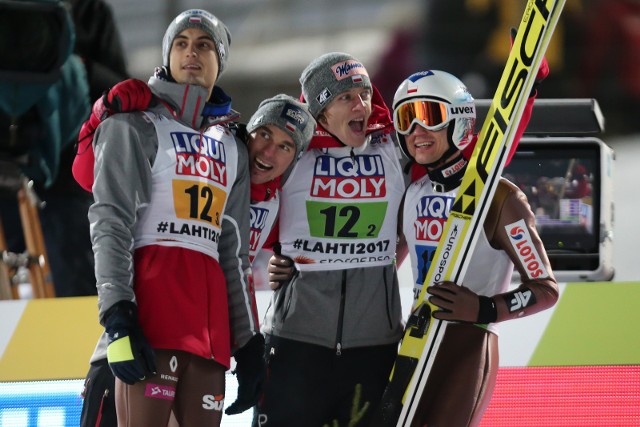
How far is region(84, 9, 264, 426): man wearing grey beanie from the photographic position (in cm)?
279

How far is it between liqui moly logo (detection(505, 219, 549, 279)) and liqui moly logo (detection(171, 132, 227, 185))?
2.44ft

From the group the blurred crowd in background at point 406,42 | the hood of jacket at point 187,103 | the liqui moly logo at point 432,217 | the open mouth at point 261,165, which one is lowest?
the blurred crowd in background at point 406,42

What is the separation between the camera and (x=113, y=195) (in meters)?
2.83

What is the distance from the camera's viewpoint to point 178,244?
9.53ft

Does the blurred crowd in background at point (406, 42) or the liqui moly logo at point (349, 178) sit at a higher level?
the liqui moly logo at point (349, 178)

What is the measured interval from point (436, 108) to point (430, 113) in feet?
0.07

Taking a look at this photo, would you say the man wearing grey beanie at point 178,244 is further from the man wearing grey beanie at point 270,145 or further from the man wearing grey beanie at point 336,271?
the man wearing grey beanie at point 336,271

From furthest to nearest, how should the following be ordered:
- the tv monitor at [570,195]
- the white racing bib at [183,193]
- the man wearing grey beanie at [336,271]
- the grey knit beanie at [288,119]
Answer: the tv monitor at [570,195] → the man wearing grey beanie at [336,271] → the grey knit beanie at [288,119] → the white racing bib at [183,193]

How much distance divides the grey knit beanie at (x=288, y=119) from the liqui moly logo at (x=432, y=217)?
0.36m

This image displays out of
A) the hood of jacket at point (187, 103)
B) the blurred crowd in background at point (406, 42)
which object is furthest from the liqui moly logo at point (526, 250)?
the blurred crowd in background at point (406, 42)

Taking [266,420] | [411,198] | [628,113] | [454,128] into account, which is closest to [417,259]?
[411,198]

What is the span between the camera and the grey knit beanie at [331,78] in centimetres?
326

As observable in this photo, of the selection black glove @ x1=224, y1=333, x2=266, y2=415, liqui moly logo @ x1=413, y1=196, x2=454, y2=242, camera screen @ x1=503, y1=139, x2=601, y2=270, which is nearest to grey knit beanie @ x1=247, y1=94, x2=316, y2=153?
liqui moly logo @ x1=413, y1=196, x2=454, y2=242

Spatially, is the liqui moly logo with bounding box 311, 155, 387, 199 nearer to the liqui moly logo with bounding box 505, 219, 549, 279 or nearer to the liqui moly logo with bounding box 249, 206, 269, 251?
the liqui moly logo with bounding box 249, 206, 269, 251
